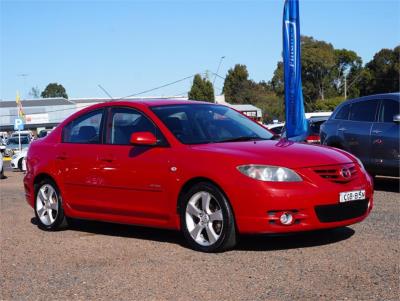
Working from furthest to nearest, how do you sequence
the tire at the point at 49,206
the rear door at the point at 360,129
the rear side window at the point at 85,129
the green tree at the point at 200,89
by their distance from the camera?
1. the green tree at the point at 200,89
2. the rear door at the point at 360,129
3. the tire at the point at 49,206
4. the rear side window at the point at 85,129

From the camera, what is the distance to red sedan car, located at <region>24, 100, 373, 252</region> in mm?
6070

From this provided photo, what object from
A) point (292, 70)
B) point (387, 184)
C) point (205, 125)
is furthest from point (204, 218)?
point (292, 70)

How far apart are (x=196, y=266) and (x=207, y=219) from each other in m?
0.65

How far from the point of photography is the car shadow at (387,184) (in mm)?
11436

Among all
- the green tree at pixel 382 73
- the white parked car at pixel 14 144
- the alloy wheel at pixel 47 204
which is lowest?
the white parked car at pixel 14 144

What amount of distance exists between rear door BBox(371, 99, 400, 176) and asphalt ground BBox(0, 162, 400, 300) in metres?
2.75

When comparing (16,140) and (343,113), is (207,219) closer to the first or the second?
(343,113)

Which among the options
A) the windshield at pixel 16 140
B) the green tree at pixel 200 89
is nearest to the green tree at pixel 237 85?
the green tree at pixel 200 89

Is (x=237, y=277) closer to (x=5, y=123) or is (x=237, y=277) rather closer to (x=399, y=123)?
(x=399, y=123)

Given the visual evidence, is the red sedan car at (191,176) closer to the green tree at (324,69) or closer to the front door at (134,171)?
the front door at (134,171)

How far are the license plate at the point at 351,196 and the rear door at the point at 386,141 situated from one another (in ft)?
14.3

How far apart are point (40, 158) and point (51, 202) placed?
0.60 meters

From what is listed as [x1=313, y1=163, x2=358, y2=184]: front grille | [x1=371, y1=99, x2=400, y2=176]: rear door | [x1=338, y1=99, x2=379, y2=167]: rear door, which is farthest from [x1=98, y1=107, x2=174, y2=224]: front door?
[x1=338, y1=99, x2=379, y2=167]: rear door

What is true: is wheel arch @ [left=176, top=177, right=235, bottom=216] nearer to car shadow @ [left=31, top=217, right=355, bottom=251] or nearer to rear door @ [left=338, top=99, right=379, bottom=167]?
car shadow @ [left=31, top=217, right=355, bottom=251]
